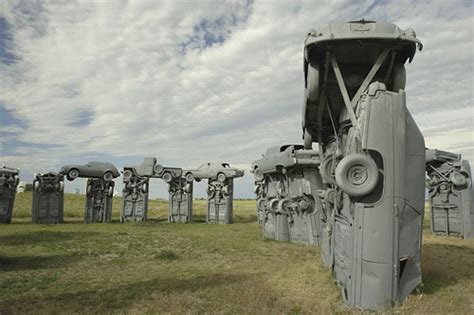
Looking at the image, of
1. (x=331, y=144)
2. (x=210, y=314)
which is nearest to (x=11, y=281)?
(x=210, y=314)

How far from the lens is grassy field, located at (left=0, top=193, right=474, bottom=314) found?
29.3 ft

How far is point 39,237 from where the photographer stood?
21609mm

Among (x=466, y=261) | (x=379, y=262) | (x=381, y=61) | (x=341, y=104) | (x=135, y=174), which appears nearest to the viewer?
(x=379, y=262)

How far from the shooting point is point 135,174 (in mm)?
35500

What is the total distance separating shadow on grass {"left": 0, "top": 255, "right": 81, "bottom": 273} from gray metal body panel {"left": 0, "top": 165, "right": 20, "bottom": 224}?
1767cm

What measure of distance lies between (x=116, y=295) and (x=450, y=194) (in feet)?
75.0

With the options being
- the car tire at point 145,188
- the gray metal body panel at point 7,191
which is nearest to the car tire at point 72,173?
the gray metal body panel at point 7,191

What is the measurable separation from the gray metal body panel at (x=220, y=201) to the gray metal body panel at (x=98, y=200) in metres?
9.23

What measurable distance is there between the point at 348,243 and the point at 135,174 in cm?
2886

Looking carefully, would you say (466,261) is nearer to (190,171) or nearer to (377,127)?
(377,127)

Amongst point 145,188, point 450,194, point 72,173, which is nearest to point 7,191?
point 72,173

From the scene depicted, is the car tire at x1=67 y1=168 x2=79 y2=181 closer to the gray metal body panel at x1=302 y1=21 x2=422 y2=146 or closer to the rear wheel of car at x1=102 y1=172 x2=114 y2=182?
the rear wheel of car at x1=102 y1=172 x2=114 y2=182

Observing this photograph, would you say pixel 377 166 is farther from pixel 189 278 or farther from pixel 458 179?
pixel 458 179

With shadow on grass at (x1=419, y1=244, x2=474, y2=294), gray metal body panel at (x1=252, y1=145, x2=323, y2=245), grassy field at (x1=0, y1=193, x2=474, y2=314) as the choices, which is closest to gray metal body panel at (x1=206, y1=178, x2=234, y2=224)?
gray metal body panel at (x1=252, y1=145, x2=323, y2=245)
